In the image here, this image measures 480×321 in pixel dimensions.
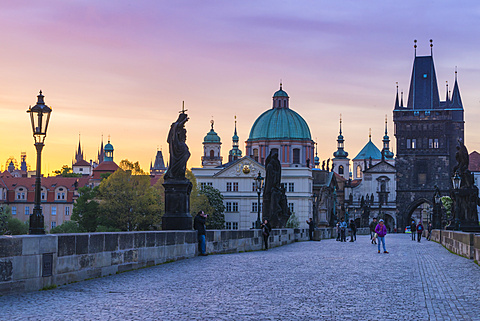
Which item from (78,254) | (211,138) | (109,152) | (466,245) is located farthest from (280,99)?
(78,254)

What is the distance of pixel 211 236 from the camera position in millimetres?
22375

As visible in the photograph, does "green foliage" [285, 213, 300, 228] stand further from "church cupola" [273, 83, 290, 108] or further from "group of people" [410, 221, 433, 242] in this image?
"group of people" [410, 221, 433, 242]

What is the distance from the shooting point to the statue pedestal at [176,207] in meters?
21.8

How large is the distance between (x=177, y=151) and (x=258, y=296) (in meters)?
11.0

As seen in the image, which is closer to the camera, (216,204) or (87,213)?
(87,213)

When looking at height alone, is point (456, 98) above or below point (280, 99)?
below

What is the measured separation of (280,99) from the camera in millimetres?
148500

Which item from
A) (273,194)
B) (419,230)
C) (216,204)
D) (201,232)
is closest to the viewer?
(201,232)

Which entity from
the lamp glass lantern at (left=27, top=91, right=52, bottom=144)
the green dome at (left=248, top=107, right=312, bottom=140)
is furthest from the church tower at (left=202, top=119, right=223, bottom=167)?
the lamp glass lantern at (left=27, top=91, right=52, bottom=144)

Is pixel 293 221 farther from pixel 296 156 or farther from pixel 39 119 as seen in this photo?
pixel 39 119

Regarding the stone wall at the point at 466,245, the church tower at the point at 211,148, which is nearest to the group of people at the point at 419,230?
the stone wall at the point at 466,245

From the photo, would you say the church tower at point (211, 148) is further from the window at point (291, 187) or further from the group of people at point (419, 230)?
the group of people at point (419, 230)

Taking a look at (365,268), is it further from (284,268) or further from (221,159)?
(221,159)

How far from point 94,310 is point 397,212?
113 m
